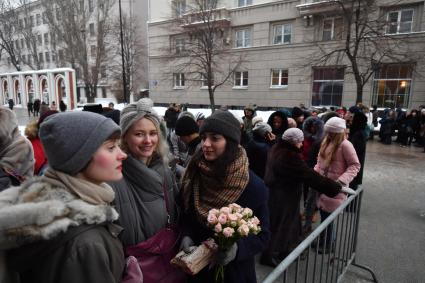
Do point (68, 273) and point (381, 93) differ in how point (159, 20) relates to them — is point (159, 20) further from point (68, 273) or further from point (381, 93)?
point (68, 273)

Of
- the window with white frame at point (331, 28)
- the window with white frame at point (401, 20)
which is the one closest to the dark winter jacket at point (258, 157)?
the window with white frame at point (331, 28)

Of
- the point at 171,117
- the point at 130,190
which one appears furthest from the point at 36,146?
the point at 171,117

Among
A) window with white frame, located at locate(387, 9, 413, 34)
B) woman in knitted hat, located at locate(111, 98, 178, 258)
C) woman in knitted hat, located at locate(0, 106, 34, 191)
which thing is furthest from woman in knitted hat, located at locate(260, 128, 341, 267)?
window with white frame, located at locate(387, 9, 413, 34)

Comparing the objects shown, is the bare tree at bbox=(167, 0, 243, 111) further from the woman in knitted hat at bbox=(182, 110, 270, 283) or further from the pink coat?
the woman in knitted hat at bbox=(182, 110, 270, 283)

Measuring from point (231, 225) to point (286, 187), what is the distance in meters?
2.18

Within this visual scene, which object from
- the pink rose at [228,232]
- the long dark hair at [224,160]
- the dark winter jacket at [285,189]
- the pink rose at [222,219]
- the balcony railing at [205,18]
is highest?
the balcony railing at [205,18]

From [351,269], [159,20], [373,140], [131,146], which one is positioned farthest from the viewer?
[159,20]

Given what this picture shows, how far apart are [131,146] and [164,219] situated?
59 cm

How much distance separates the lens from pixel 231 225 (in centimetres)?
165

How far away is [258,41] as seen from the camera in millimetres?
26484

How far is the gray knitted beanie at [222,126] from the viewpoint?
7.07 ft

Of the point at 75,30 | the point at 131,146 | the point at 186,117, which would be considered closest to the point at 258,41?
the point at 75,30

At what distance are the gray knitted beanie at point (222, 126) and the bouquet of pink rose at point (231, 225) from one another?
62 cm

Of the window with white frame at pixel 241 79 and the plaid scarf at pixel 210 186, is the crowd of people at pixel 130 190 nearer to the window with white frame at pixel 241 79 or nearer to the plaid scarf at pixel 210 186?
the plaid scarf at pixel 210 186
